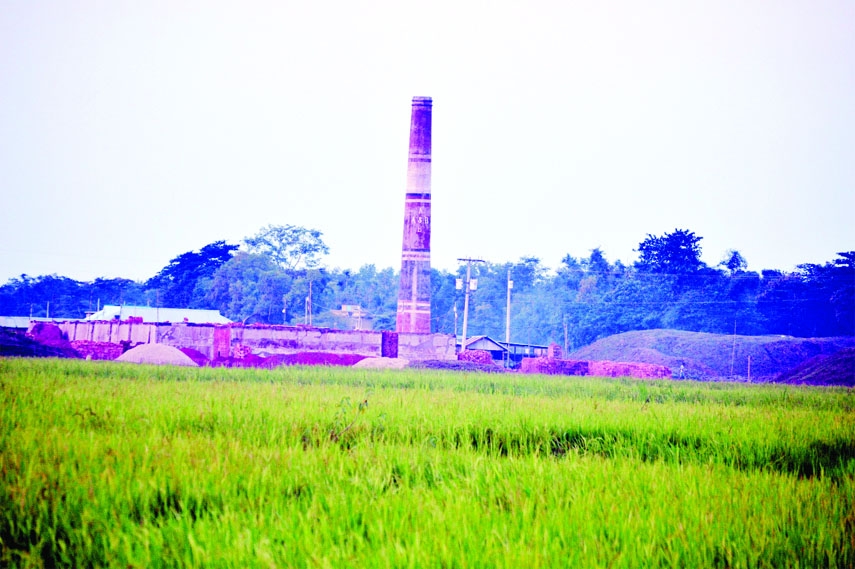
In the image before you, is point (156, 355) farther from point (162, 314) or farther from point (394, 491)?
point (162, 314)

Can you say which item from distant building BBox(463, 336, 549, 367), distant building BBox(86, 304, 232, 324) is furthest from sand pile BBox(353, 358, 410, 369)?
distant building BBox(86, 304, 232, 324)

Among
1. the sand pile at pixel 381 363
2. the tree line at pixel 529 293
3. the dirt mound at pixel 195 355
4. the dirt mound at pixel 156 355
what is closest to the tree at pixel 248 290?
the tree line at pixel 529 293

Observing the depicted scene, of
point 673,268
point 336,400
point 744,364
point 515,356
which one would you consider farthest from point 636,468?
point 673,268

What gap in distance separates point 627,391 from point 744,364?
2900 centimetres

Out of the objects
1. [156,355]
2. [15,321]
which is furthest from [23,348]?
[15,321]

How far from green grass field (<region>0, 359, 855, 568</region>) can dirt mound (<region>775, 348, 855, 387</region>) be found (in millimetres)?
22712

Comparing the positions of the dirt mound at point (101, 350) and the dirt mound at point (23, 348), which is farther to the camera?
the dirt mound at point (101, 350)

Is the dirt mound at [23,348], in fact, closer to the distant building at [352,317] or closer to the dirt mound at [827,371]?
the dirt mound at [827,371]

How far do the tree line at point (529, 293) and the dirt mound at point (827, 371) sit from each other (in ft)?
53.5

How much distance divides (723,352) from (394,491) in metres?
40.2

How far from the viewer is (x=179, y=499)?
4238mm

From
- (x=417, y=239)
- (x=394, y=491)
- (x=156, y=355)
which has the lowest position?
(x=156, y=355)

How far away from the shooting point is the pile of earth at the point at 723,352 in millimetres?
40094

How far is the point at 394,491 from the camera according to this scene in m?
4.50
